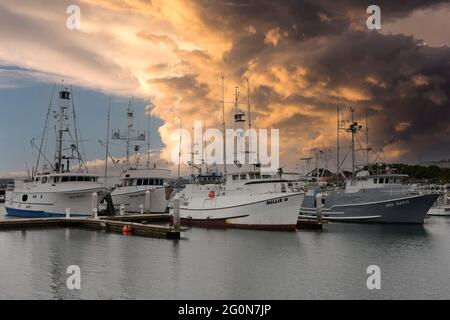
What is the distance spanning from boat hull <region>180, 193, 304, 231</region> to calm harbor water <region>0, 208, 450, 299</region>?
6.87 ft

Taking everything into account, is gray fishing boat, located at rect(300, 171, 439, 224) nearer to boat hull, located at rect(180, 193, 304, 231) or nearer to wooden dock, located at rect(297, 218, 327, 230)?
wooden dock, located at rect(297, 218, 327, 230)

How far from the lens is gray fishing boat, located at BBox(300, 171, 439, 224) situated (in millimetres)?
49750

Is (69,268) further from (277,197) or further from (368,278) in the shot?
(277,197)

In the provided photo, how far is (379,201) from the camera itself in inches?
1991

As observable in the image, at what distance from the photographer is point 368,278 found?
21109 mm

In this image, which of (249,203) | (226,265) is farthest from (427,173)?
(226,265)

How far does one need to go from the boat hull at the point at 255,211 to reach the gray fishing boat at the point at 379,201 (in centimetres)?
1359

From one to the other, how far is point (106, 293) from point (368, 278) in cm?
1142

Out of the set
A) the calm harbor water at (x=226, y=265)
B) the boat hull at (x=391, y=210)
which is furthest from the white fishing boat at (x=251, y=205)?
the boat hull at (x=391, y=210)

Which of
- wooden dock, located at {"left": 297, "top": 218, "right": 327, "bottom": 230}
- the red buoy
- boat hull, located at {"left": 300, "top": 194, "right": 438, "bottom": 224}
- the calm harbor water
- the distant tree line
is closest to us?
the calm harbor water

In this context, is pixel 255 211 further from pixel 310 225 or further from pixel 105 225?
pixel 105 225

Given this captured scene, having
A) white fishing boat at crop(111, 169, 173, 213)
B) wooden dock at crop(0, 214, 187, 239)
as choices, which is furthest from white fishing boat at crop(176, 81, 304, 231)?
white fishing boat at crop(111, 169, 173, 213)
